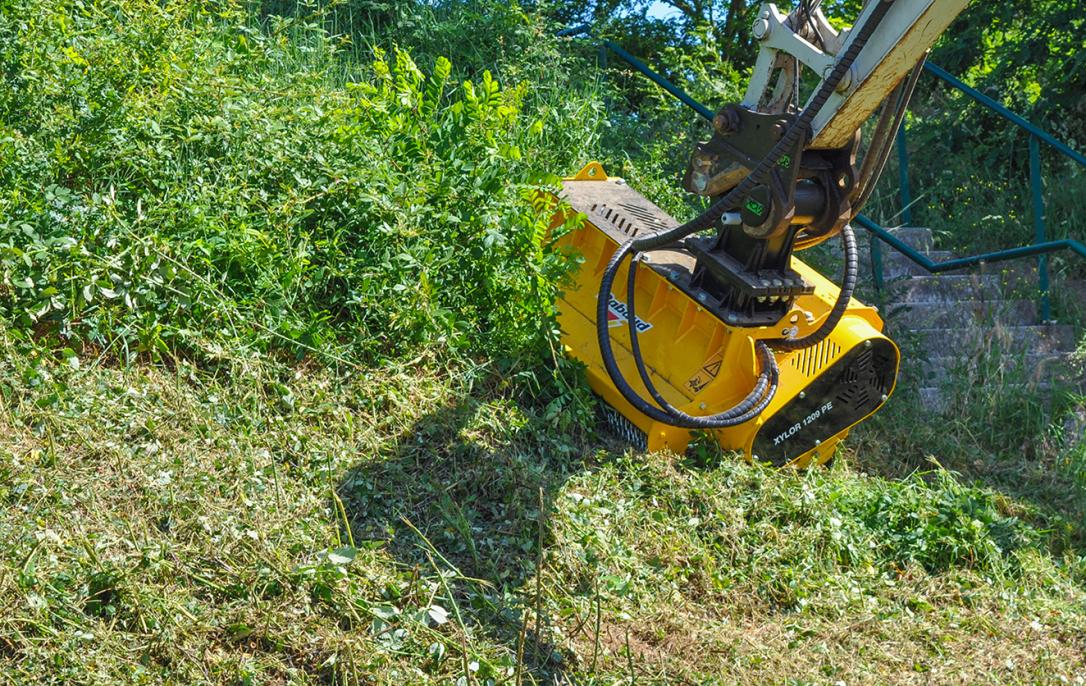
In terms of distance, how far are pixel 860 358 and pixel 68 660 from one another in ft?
12.3

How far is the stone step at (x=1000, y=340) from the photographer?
770cm

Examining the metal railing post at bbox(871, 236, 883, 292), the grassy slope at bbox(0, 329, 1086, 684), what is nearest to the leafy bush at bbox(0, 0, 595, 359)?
the grassy slope at bbox(0, 329, 1086, 684)

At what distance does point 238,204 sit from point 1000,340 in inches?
181

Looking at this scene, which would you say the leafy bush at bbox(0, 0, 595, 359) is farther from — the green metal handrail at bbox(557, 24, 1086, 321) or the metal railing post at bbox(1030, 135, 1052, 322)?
the metal railing post at bbox(1030, 135, 1052, 322)

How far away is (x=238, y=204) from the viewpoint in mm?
6043

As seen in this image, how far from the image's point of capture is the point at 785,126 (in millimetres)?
5398

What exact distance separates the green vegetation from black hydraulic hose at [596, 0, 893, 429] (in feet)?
1.03

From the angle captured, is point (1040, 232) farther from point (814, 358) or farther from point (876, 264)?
point (814, 358)

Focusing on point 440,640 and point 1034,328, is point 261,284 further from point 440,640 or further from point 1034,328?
point 1034,328

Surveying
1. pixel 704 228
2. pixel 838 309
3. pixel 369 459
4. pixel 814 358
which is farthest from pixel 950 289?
pixel 369 459

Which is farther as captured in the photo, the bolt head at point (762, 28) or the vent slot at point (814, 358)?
the vent slot at point (814, 358)

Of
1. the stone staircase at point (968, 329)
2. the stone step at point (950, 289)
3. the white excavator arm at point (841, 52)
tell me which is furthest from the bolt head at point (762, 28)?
the stone step at point (950, 289)

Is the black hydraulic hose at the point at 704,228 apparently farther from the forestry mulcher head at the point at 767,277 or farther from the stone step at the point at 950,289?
the stone step at the point at 950,289

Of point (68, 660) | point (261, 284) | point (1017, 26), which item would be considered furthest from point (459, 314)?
point (1017, 26)
